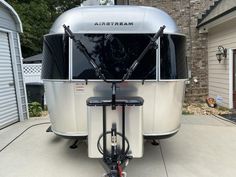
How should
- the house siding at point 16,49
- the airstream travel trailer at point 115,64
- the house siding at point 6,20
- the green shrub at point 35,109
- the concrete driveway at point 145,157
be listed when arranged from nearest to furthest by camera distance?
the airstream travel trailer at point 115,64 < the concrete driveway at point 145,157 < the house siding at point 6,20 < the house siding at point 16,49 < the green shrub at point 35,109

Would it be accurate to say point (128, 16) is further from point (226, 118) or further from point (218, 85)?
point (218, 85)

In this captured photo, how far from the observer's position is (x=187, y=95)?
1165cm

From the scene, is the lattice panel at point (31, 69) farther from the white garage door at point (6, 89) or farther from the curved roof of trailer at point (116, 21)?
the curved roof of trailer at point (116, 21)

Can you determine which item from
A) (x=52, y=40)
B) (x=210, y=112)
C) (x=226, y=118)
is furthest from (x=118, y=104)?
(x=210, y=112)

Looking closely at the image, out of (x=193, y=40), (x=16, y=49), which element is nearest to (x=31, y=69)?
(x=16, y=49)

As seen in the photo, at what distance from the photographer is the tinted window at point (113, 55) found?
165 inches

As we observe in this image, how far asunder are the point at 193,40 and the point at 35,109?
20.0 ft

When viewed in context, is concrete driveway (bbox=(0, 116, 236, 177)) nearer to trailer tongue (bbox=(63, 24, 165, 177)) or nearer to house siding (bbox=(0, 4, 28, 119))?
trailer tongue (bbox=(63, 24, 165, 177))

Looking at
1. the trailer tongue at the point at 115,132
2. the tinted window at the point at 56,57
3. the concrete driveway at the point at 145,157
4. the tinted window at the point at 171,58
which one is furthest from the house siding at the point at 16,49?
the tinted window at the point at 171,58

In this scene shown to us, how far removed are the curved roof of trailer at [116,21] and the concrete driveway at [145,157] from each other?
2011 mm

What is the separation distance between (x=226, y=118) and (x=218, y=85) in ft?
8.25

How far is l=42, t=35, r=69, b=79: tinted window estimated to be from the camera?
13.9 ft

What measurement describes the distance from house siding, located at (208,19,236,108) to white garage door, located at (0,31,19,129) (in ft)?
20.7

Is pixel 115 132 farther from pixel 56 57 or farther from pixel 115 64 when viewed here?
pixel 56 57
